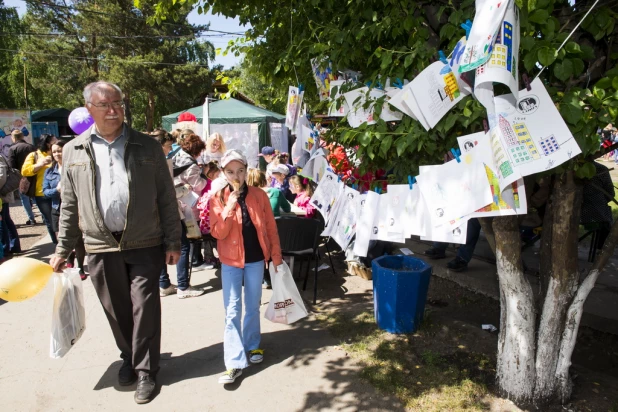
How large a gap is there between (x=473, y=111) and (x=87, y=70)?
27.7 m

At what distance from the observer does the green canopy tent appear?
42.1ft

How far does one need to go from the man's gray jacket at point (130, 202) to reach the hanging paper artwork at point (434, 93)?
5.88ft

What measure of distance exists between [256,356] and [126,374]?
97 centimetres

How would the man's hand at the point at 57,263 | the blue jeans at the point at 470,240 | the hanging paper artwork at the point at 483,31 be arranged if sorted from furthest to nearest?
1. the blue jeans at the point at 470,240
2. the man's hand at the point at 57,263
3. the hanging paper artwork at the point at 483,31

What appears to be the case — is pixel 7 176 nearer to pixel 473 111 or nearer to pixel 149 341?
pixel 149 341

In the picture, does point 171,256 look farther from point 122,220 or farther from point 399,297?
point 399,297

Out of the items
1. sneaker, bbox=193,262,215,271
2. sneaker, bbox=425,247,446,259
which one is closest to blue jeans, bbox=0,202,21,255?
sneaker, bbox=193,262,215,271

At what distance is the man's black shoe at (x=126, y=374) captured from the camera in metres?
3.10

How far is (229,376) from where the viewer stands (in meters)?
3.07

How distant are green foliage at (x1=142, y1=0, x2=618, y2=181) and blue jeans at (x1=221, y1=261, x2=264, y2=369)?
47.8 inches

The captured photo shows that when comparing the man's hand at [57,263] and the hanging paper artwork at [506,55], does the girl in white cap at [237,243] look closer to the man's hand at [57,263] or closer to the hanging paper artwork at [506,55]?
the man's hand at [57,263]

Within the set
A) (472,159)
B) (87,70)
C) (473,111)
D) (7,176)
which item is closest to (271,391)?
(472,159)

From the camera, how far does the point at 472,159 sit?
2.29 meters

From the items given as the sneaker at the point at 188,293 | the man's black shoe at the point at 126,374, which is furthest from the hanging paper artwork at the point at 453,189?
the sneaker at the point at 188,293
